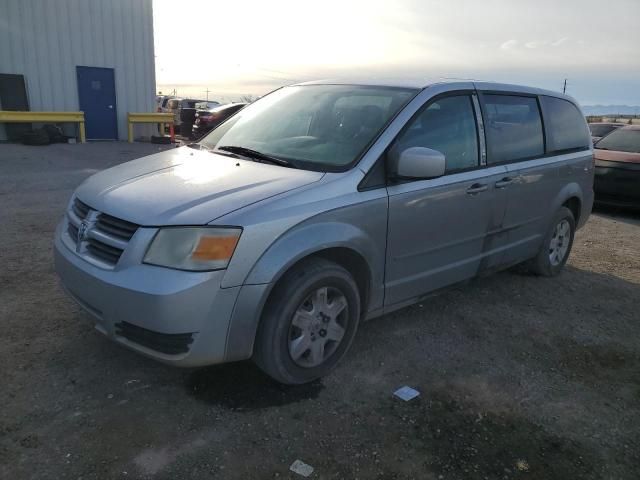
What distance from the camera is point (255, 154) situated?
3.52m

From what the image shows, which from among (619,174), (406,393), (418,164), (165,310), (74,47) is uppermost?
(74,47)

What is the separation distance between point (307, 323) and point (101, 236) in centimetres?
123

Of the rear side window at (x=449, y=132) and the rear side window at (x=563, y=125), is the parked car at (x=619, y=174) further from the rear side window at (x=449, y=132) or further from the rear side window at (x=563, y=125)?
the rear side window at (x=449, y=132)

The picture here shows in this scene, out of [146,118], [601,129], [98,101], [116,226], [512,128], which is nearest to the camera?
[116,226]

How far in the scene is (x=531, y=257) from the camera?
5.07m

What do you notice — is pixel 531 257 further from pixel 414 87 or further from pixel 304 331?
pixel 304 331

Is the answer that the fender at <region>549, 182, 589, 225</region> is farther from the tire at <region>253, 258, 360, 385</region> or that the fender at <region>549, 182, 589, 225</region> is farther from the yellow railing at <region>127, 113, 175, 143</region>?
the yellow railing at <region>127, 113, 175, 143</region>

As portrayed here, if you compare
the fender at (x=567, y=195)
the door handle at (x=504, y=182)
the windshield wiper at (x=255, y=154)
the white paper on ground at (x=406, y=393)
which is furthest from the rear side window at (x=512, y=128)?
the white paper on ground at (x=406, y=393)

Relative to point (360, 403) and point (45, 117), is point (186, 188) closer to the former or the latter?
point (360, 403)

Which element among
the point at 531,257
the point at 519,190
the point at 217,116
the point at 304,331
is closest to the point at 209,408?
the point at 304,331

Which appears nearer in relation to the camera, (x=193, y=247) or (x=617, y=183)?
(x=193, y=247)

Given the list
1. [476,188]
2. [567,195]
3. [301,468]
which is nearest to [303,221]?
[301,468]

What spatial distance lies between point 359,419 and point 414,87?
2.26 metres

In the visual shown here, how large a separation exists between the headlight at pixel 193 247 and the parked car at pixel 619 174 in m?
8.17
